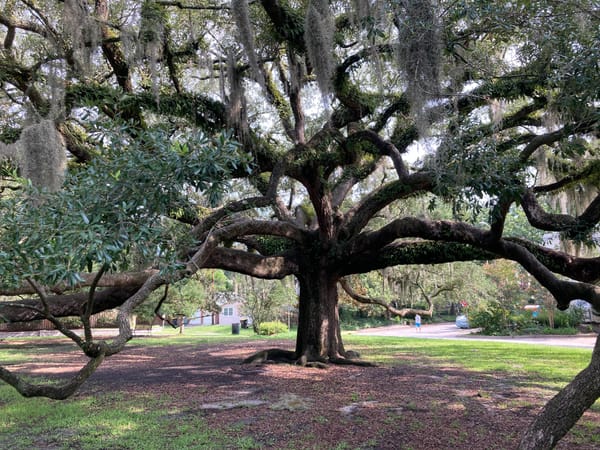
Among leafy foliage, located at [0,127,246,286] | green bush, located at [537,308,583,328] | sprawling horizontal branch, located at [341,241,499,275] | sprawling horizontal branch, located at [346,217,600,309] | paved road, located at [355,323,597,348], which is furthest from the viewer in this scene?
green bush, located at [537,308,583,328]

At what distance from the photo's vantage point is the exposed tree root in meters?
9.03

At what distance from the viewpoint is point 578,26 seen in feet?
12.4

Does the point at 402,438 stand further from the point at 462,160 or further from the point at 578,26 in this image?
the point at 578,26

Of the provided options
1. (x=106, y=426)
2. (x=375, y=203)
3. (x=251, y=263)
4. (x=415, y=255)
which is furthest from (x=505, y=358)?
(x=106, y=426)

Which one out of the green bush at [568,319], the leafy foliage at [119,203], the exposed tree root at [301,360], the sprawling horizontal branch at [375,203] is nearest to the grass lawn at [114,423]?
the leafy foliage at [119,203]

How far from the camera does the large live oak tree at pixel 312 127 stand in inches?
134

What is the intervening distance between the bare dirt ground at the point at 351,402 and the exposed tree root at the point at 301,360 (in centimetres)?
28

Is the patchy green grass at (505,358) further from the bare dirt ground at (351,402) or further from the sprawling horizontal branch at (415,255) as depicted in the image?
the sprawling horizontal branch at (415,255)

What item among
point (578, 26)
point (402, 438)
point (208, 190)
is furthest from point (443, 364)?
point (208, 190)

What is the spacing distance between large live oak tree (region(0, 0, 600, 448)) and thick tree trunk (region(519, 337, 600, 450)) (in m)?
0.01

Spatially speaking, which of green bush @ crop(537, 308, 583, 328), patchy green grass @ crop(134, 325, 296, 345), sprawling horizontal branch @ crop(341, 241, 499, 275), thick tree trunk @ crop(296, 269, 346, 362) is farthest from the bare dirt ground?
green bush @ crop(537, 308, 583, 328)

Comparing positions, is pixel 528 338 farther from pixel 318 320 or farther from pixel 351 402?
pixel 351 402

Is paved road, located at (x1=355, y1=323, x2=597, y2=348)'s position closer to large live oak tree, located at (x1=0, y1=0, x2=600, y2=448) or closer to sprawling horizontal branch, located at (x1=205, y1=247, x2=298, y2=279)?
large live oak tree, located at (x1=0, y1=0, x2=600, y2=448)

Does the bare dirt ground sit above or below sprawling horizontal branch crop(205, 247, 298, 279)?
below
